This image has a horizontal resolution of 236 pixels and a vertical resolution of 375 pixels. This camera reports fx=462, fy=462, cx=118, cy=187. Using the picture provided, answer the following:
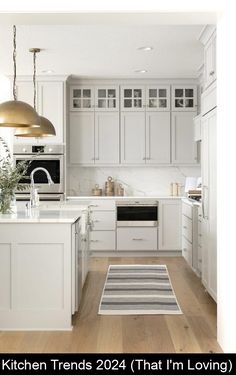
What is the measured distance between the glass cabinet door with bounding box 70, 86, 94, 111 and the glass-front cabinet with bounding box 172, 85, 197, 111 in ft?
4.09

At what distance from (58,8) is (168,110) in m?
4.17

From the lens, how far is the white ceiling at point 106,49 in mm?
4672

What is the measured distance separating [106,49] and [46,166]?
2.03m

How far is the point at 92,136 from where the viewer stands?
22.7 feet

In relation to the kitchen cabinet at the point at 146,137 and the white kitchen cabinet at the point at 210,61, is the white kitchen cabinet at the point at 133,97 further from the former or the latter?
the white kitchen cabinet at the point at 210,61

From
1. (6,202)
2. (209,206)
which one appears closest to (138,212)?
(209,206)

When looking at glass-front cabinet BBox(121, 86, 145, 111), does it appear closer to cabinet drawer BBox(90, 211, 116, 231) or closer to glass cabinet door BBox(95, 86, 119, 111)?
glass cabinet door BBox(95, 86, 119, 111)

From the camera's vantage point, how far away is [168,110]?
691 centimetres

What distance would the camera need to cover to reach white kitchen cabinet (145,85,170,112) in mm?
6930

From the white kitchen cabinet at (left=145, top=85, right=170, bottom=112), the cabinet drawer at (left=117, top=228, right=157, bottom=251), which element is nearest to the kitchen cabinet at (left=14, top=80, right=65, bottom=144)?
the white kitchen cabinet at (left=145, top=85, right=170, bottom=112)

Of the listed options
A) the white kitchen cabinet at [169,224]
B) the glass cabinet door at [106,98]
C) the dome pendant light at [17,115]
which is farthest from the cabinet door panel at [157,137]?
the dome pendant light at [17,115]
